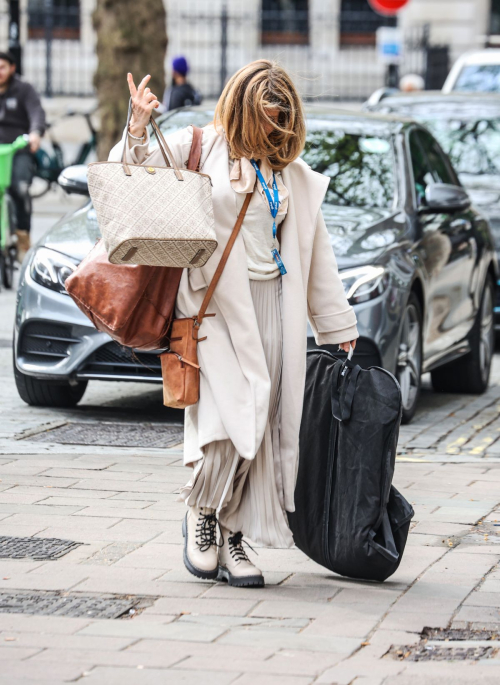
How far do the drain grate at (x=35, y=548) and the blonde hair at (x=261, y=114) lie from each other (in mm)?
1537

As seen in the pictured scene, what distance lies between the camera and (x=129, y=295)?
4.23 m

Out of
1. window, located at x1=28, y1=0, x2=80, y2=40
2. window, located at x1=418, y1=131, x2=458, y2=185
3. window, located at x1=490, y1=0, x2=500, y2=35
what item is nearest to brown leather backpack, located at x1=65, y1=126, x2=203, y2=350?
window, located at x1=418, y1=131, x2=458, y2=185

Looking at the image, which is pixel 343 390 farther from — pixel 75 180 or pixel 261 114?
pixel 75 180

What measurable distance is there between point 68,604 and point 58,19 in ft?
98.9

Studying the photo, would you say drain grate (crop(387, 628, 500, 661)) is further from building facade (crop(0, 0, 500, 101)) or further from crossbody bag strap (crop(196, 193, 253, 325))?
building facade (crop(0, 0, 500, 101))

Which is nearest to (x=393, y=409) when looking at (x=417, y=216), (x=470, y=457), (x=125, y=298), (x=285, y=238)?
(x=285, y=238)

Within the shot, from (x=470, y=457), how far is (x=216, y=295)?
112 inches

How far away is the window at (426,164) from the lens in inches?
325

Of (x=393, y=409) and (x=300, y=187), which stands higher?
(x=300, y=187)

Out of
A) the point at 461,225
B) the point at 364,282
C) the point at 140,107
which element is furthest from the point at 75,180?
the point at 140,107

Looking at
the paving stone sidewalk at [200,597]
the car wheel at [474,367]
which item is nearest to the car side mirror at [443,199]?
the car wheel at [474,367]

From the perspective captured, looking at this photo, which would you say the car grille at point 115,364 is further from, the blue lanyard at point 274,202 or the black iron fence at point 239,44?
the black iron fence at point 239,44

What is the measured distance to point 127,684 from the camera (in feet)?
11.3

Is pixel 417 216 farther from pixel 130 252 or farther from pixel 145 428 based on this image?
pixel 130 252
